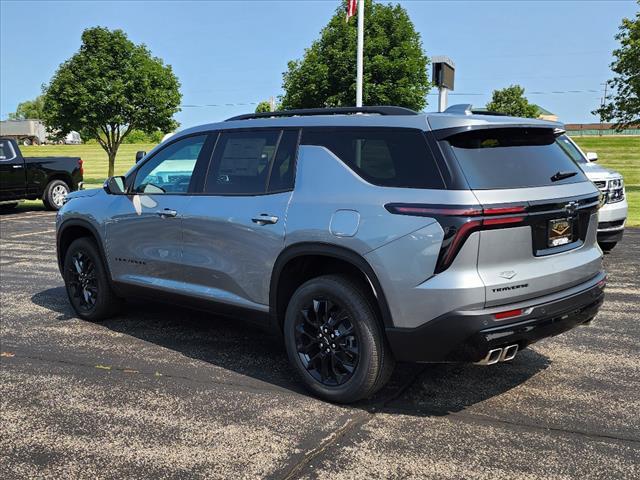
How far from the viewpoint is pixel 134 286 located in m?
5.29

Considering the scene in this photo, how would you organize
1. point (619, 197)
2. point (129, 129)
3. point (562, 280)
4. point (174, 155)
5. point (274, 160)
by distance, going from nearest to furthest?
1. point (562, 280)
2. point (274, 160)
3. point (174, 155)
4. point (619, 197)
5. point (129, 129)

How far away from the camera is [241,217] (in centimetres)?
425

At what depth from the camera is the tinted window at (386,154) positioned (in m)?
3.43

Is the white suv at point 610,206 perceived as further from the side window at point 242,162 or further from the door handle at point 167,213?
the door handle at point 167,213

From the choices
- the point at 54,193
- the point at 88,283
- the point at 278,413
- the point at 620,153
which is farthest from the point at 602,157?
the point at 278,413

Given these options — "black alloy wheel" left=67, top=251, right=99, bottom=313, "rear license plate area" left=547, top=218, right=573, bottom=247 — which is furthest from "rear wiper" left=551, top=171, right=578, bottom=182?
"black alloy wheel" left=67, top=251, right=99, bottom=313

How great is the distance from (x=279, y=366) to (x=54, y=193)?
14.1 m

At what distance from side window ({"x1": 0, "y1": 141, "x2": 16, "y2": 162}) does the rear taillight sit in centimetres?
1495

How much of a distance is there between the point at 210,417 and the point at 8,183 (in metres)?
14.1

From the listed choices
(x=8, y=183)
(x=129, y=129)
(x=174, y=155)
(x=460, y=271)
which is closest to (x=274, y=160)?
(x=174, y=155)

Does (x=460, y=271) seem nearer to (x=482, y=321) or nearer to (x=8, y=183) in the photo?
(x=482, y=321)

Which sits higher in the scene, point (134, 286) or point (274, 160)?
point (274, 160)

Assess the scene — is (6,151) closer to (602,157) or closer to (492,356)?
(492,356)

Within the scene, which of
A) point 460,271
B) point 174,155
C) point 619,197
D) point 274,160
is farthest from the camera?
point 619,197
